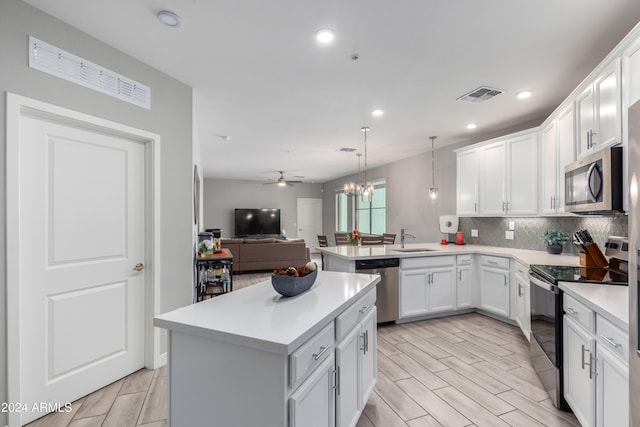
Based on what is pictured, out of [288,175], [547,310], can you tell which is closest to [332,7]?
[547,310]

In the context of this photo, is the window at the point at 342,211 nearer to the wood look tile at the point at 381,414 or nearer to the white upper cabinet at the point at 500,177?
the white upper cabinet at the point at 500,177

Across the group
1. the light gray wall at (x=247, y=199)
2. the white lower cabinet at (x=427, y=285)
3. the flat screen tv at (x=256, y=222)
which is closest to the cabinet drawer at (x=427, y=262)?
the white lower cabinet at (x=427, y=285)

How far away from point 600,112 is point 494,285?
2269mm

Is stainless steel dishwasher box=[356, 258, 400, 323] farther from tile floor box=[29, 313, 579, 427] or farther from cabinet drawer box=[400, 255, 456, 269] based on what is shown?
tile floor box=[29, 313, 579, 427]

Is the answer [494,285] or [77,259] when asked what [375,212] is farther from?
[77,259]

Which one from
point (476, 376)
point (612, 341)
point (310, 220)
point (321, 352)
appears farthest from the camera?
point (310, 220)

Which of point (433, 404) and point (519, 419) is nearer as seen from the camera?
point (519, 419)

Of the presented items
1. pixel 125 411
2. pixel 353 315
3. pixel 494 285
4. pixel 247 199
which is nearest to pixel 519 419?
pixel 353 315

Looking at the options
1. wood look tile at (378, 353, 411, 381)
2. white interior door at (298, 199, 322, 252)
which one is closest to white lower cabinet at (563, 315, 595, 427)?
wood look tile at (378, 353, 411, 381)

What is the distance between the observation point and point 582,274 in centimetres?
230

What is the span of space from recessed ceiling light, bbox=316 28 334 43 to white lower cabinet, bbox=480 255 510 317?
316 centimetres

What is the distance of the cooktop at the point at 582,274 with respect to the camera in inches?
82.1

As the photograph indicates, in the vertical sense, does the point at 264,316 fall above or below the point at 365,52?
below

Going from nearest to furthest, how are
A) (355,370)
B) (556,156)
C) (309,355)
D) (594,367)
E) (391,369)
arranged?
(309,355), (594,367), (355,370), (391,369), (556,156)
